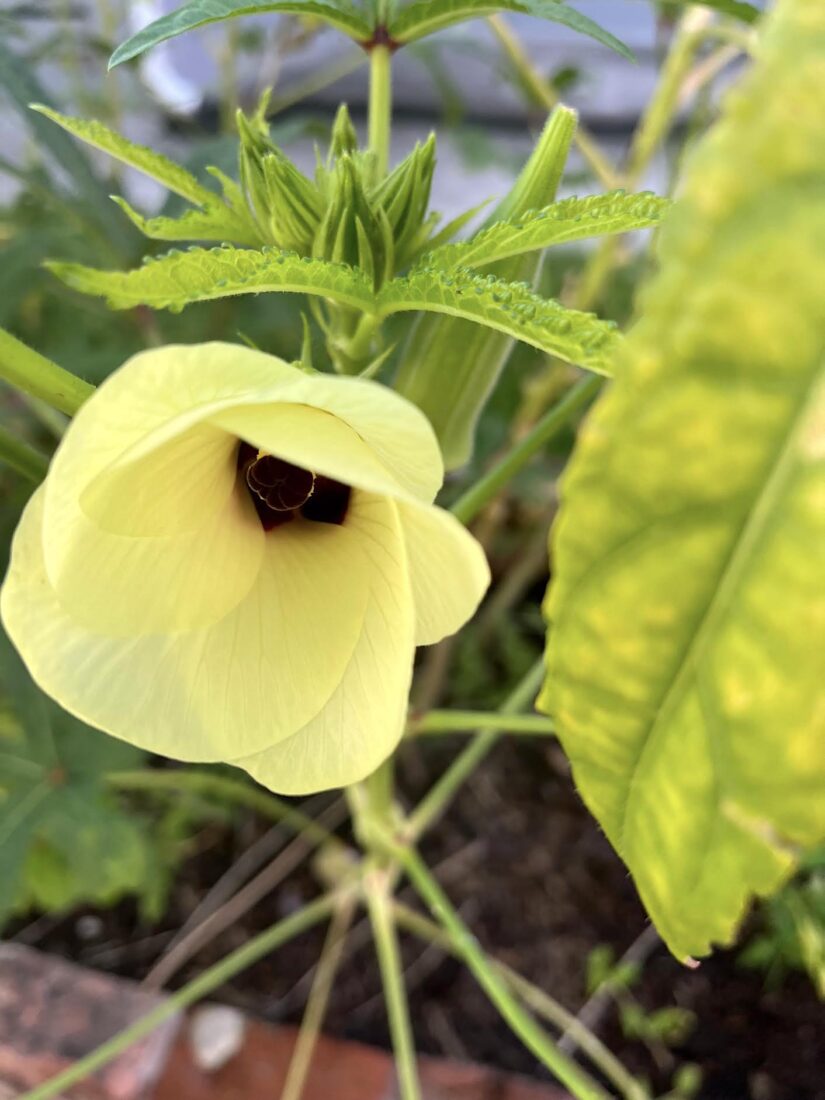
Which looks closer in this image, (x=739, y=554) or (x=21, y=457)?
(x=739, y=554)

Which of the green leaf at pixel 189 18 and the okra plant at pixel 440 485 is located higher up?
the green leaf at pixel 189 18

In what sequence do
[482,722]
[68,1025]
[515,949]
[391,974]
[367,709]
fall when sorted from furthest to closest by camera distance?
[515,949], [68,1025], [391,974], [482,722], [367,709]

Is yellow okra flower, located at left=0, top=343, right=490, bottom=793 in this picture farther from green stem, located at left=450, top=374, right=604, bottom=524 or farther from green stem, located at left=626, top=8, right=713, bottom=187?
green stem, located at left=626, top=8, right=713, bottom=187

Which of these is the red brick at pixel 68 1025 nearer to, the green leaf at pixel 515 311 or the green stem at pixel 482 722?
the green stem at pixel 482 722

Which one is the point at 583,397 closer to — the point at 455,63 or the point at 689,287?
the point at 689,287

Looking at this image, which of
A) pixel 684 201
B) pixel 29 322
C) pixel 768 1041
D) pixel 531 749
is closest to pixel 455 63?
pixel 29 322

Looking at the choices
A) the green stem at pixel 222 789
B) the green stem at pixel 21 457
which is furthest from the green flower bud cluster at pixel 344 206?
the green stem at pixel 222 789

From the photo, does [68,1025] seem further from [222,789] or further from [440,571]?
[440,571]

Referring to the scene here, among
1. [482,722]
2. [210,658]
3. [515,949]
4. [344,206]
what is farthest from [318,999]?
[344,206]
